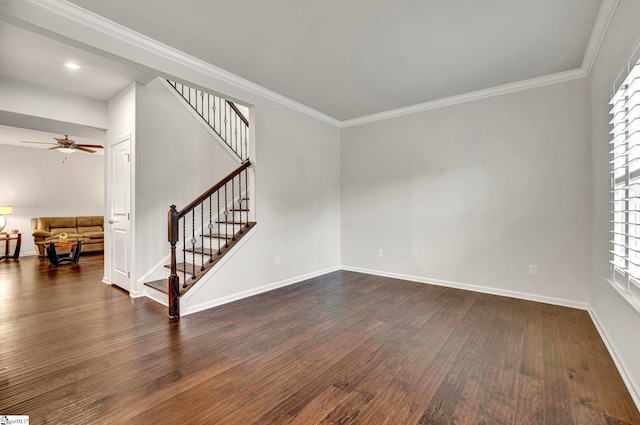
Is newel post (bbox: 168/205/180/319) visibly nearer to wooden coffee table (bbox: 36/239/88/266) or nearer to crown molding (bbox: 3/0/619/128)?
crown molding (bbox: 3/0/619/128)

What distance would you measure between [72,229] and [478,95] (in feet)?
32.1

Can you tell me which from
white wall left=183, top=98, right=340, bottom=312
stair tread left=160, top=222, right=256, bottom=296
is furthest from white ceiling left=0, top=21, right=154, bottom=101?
stair tread left=160, top=222, right=256, bottom=296

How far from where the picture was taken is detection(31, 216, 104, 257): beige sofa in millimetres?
6973

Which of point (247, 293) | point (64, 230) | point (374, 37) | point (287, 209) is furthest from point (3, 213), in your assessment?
point (374, 37)

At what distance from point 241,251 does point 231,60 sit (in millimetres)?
2257

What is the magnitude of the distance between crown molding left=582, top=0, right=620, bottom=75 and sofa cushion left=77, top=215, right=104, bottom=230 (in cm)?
1057

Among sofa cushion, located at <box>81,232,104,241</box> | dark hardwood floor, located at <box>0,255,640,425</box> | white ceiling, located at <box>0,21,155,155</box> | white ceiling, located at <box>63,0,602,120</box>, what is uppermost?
white ceiling, located at <box>0,21,155,155</box>

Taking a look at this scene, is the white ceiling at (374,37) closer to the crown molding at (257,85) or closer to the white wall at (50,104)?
the crown molding at (257,85)

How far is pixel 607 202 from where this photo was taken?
2520mm

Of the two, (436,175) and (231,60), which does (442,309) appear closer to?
(436,175)

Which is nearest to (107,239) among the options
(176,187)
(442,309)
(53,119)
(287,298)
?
(176,187)

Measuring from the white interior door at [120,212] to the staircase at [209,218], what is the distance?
62cm

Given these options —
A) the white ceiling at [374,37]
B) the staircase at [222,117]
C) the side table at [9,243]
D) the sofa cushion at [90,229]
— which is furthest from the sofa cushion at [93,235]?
the white ceiling at [374,37]

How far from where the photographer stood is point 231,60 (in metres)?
3.16
